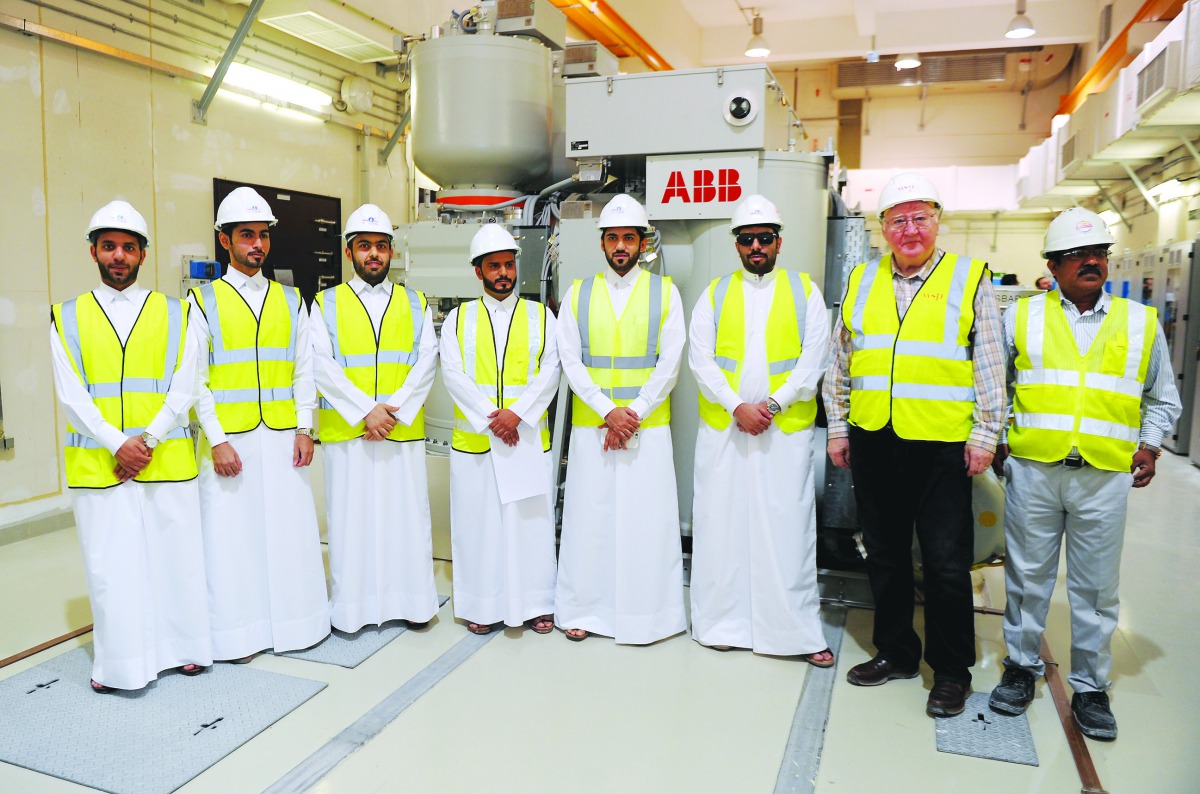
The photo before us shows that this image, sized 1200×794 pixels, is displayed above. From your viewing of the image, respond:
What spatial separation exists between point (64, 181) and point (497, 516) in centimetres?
332

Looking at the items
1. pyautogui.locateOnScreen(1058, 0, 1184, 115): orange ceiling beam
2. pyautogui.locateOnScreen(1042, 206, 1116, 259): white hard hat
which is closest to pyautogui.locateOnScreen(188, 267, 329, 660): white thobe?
pyautogui.locateOnScreen(1042, 206, 1116, 259): white hard hat

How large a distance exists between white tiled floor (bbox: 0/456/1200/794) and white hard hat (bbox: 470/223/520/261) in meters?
1.53

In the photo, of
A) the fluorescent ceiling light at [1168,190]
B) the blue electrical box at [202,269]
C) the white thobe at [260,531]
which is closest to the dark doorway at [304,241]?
the blue electrical box at [202,269]

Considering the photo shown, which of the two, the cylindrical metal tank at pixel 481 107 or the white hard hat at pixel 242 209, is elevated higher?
the cylindrical metal tank at pixel 481 107

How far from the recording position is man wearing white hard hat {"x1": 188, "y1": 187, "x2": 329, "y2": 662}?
290cm

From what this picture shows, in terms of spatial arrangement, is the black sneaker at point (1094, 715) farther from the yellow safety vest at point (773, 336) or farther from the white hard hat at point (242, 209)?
the white hard hat at point (242, 209)

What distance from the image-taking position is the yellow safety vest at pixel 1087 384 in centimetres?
242

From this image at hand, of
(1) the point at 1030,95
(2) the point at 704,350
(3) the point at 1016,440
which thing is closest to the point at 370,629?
(2) the point at 704,350

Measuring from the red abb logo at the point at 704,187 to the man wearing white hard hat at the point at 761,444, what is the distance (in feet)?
1.71

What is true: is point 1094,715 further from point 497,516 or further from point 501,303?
point 501,303

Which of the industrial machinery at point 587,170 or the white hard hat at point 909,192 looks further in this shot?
the industrial machinery at point 587,170

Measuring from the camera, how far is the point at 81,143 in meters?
4.54

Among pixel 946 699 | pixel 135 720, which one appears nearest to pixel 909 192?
pixel 946 699

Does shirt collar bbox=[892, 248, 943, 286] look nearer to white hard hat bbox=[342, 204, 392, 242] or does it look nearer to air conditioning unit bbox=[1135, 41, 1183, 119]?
white hard hat bbox=[342, 204, 392, 242]
